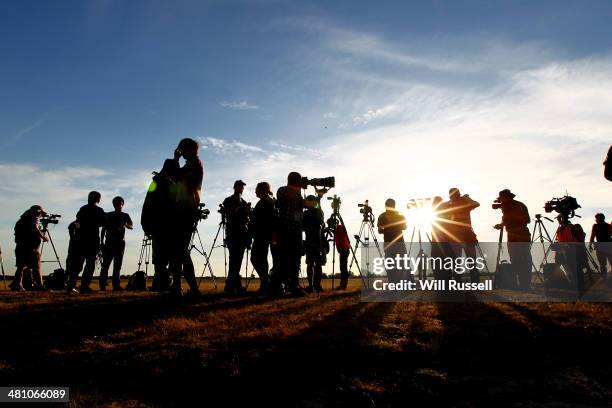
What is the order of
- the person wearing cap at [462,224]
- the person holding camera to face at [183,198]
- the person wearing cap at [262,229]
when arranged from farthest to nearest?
the person wearing cap at [462,224] → the person wearing cap at [262,229] → the person holding camera to face at [183,198]

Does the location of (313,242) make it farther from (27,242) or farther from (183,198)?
(27,242)

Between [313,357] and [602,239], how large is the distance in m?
13.5

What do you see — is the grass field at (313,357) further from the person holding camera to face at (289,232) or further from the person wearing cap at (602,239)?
the person wearing cap at (602,239)

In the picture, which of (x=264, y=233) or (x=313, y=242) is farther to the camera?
(x=313, y=242)

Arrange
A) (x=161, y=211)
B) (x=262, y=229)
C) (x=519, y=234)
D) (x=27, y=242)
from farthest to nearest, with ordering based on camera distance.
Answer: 1. (x=27, y=242)
2. (x=519, y=234)
3. (x=262, y=229)
4. (x=161, y=211)

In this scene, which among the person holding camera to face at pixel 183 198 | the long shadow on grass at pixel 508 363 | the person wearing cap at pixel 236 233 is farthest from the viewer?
the person wearing cap at pixel 236 233

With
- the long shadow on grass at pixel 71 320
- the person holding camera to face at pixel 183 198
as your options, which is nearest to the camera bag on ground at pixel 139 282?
the long shadow on grass at pixel 71 320

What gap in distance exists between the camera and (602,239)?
13383 mm

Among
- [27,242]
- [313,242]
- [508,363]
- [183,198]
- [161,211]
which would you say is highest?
[183,198]

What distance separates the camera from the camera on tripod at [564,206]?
39.4 ft

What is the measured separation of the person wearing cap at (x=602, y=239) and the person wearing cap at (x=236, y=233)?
36.5 ft

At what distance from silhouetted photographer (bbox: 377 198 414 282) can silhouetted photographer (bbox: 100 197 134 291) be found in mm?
7736

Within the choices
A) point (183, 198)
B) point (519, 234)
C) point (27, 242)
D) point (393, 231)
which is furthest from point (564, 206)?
point (27, 242)

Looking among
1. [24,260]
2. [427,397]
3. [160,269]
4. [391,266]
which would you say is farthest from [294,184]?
[24,260]
